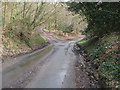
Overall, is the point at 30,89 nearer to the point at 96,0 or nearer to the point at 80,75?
the point at 80,75

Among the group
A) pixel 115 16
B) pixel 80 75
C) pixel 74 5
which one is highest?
pixel 74 5

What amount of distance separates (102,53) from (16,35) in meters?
12.7

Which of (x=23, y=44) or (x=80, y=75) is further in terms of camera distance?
(x=23, y=44)

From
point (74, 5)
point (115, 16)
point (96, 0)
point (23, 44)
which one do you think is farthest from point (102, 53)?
point (23, 44)

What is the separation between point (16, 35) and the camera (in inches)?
831

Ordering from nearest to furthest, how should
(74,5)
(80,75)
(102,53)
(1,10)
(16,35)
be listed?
(80,75) → (102,53) → (74,5) → (1,10) → (16,35)

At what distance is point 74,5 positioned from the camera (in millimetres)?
16297

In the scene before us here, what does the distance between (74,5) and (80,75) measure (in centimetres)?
851

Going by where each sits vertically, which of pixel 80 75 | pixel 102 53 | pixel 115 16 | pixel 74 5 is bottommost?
pixel 80 75

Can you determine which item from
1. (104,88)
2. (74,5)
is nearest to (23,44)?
(74,5)

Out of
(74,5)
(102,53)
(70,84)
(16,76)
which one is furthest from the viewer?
(74,5)

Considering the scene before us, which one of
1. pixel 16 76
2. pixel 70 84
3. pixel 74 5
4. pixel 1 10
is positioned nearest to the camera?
pixel 70 84

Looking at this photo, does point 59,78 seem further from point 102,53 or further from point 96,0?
point 96,0

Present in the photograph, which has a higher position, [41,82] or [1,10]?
[1,10]
